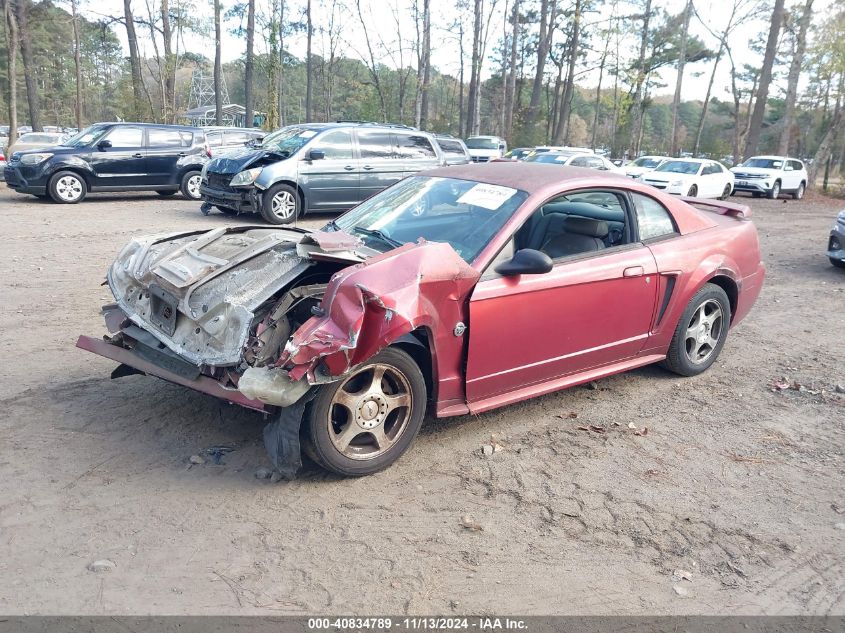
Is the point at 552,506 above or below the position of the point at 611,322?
below

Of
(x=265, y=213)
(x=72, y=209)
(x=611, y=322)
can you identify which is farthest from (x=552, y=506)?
(x=72, y=209)

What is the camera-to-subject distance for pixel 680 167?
2231 centimetres

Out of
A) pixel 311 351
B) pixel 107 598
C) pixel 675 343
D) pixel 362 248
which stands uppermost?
pixel 362 248

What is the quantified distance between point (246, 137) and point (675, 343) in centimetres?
Answer: 1673

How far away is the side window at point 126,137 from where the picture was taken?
14.8 metres

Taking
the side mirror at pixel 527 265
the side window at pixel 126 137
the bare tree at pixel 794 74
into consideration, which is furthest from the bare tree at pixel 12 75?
the bare tree at pixel 794 74

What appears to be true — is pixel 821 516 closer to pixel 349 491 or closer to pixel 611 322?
pixel 611 322

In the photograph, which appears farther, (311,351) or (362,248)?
(362,248)

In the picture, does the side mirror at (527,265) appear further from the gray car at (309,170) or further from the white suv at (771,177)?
the white suv at (771,177)

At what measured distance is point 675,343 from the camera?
17.0ft

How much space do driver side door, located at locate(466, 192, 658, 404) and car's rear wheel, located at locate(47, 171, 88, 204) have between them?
12942 millimetres

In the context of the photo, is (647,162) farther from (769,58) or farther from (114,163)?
(114,163)

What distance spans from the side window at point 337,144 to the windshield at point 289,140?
0.79 ft

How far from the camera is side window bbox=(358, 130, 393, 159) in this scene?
13.3 metres
